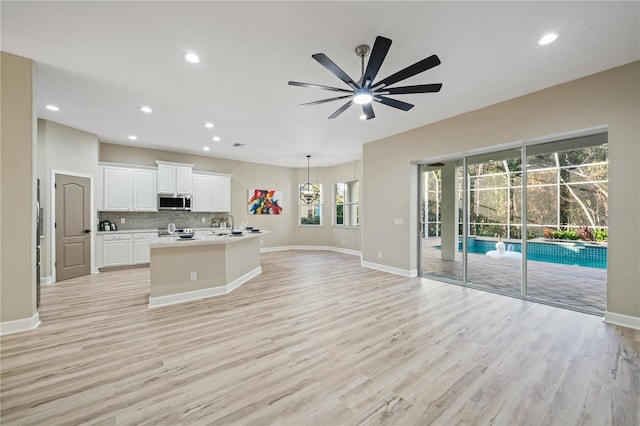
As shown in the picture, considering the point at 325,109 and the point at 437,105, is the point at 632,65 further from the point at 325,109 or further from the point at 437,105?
the point at 325,109

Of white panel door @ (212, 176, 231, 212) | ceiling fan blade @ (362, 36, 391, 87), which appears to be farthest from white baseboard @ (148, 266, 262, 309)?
ceiling fan blade @ (362, 36, 391, 87)

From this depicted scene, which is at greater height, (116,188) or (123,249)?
(116,188)

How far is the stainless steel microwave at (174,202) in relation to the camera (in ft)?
22.0

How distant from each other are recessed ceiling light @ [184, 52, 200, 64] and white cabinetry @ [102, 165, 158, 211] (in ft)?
15.3

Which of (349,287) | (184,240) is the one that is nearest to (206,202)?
(184,240)

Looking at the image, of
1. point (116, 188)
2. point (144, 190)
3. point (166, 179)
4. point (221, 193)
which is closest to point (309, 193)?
point (221, 193)

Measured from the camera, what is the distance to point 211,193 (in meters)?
7.54

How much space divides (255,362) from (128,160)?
21.8 feet

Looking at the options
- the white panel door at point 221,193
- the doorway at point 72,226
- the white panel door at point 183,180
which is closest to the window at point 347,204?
the white panel door at point 221,193

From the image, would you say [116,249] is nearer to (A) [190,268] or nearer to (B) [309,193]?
(A) [190,268]

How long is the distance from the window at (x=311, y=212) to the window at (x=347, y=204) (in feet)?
2.25

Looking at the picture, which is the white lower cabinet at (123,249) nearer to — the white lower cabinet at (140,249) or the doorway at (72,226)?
the white lower cabinet at (140,249)

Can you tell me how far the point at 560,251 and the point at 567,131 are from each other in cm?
307

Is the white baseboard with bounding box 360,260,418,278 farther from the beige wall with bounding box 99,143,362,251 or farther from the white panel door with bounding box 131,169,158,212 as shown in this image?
the white panel door with bounding box 131,169,158,212
